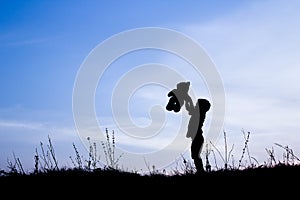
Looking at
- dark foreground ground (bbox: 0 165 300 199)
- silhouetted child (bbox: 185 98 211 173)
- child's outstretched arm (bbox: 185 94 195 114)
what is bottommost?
dark foreground ground (bbox: 0 165 300 199)

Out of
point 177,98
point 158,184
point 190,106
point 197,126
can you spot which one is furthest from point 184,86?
point 158,184

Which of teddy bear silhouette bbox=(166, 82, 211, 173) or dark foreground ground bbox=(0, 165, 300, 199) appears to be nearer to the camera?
dark foreground ground bbox=(0, 165, 300, 199)

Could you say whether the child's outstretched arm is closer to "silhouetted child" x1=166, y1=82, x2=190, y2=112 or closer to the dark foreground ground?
"silhouetted child" x1=166, y1=82, x2=190, y2=112

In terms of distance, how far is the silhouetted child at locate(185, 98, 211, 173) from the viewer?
10.1m

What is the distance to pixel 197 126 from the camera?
34.2 feet

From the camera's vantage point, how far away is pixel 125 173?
993cm

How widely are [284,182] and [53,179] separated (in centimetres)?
471

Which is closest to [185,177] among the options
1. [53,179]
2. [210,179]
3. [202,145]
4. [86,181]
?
[210,179]

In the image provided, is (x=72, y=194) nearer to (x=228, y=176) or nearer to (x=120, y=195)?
(x=120, y=195)

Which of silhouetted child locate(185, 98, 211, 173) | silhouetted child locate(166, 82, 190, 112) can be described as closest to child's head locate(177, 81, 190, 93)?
silhouetted child locate(166, 82, 190, 112)

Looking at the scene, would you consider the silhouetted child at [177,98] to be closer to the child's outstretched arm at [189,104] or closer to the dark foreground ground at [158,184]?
the child's outstretched arm at [189,104]

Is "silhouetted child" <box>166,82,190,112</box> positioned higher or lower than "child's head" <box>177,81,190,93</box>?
lower

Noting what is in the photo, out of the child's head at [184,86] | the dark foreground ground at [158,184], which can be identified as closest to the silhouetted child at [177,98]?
the child's head at [184,86]

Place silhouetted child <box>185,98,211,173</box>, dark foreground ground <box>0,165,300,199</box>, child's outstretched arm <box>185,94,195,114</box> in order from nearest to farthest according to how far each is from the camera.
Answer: dark foreground ground <box>0,165,300,199</box>, silhouetted child <box>185,98,211,173</box>, child's outstretched arm <box>185,94,195,114</box>
